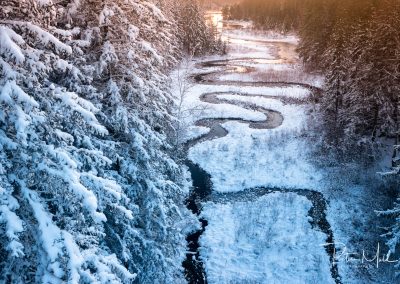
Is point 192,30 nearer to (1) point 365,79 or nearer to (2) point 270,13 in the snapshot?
(1) point 365,79

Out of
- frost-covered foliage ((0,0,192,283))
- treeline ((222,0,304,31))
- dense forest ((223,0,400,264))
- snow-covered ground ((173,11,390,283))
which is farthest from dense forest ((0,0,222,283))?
treeline ((222,0,304,31))

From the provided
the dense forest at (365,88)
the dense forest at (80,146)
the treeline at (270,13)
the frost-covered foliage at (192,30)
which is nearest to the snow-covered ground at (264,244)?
the dense forest at (80,146)

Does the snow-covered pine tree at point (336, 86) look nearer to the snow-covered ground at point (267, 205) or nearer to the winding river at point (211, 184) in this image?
the snow-covered ground at point (267, 205)

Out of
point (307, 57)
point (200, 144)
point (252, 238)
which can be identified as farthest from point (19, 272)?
point (307, 57)

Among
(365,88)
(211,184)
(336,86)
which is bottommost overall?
(211,184)

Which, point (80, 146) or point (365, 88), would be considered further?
point (365, 88)

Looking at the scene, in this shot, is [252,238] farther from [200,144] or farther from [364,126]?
[364,126]

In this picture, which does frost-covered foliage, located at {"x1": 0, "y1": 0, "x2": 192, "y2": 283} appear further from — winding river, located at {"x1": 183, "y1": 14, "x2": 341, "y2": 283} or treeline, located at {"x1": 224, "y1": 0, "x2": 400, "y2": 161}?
treeline, located at {"x1": 224, "y1": 0, "x2": 400, "y2": 161}

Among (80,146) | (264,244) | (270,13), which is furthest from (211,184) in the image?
(270,13)
